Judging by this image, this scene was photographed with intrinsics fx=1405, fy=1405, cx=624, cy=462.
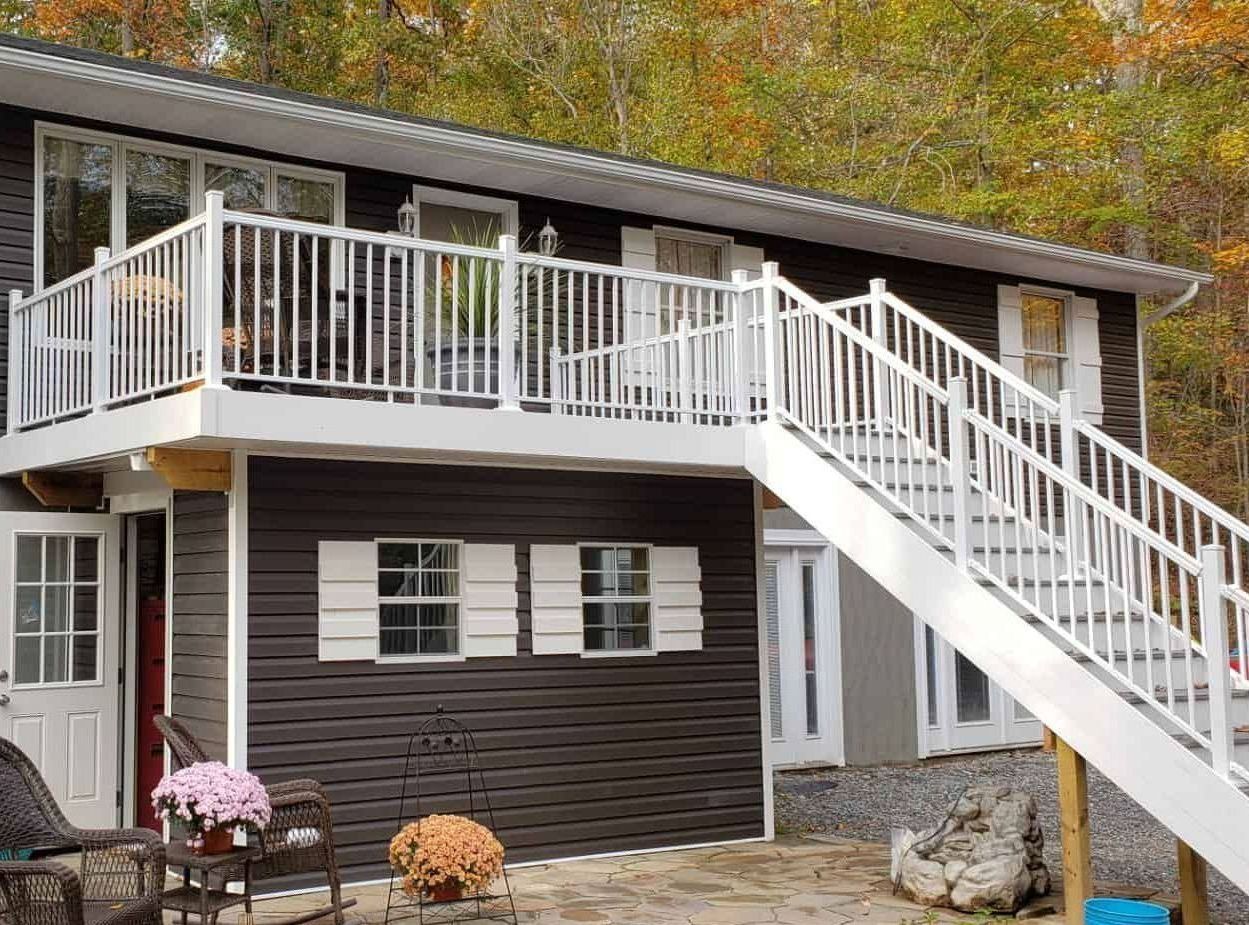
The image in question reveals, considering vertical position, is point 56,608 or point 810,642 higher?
point 56,608

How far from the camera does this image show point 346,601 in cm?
862

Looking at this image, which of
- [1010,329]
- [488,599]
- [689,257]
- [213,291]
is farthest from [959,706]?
[213,291]

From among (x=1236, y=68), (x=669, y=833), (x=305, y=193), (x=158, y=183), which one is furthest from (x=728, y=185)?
(x=1236, y=68)

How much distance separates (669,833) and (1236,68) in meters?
18.3

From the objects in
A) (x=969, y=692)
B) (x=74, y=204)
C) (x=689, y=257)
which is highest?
(x=689, y=257)

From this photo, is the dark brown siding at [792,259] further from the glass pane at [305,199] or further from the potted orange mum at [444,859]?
the potted orange mum at [444,859]

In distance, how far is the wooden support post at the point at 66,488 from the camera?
357 inches

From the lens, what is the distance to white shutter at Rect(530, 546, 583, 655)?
9.48 m

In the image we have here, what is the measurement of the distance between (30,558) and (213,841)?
3.12 metres

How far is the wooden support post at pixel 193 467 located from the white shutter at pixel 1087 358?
10.7 m

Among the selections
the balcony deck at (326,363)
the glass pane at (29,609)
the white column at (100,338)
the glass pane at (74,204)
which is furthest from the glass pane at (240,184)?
the glass pane at (29,609)

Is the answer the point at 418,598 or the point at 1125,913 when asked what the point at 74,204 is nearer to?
the point at 418,598

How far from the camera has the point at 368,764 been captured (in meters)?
8.61

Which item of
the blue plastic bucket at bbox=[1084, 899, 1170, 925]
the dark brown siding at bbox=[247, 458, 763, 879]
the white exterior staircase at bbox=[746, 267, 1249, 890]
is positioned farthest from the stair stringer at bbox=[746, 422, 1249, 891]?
the dark brown siding at bbox=[247, 458, 763, 879]
